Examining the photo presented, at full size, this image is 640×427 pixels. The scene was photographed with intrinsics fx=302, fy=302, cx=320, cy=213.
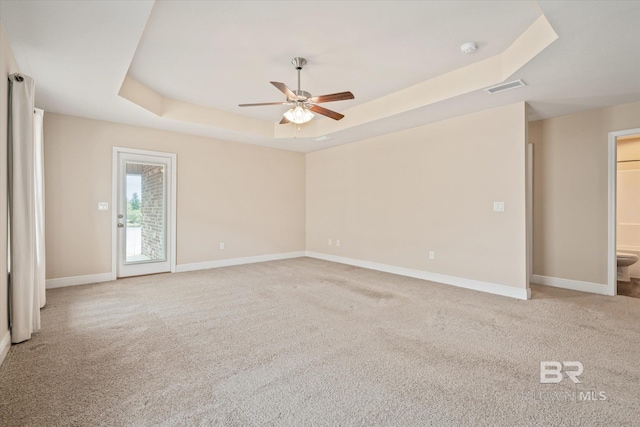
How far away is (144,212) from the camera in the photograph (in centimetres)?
536

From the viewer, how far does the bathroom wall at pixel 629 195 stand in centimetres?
553

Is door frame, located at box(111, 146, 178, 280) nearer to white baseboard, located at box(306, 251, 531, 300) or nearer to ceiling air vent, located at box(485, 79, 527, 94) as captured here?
white baseboard, located at box(306, 251, 531, 300)

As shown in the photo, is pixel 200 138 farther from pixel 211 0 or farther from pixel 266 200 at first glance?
pixel 211 0

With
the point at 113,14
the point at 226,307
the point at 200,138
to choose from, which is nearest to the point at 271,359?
the point at 226,307

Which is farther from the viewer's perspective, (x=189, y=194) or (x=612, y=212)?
(x=189, y=194)

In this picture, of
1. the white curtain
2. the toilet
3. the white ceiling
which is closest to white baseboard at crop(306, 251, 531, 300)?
the toilet

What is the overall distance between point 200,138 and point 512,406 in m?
6.05

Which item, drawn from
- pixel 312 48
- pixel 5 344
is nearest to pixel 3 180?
pixel 5 344

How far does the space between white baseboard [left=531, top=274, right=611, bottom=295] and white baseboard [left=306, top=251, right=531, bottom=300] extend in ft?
3.48

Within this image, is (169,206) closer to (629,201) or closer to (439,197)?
(439,197)

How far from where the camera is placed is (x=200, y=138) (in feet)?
19.6

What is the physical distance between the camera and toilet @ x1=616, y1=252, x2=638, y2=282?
16.2ft
